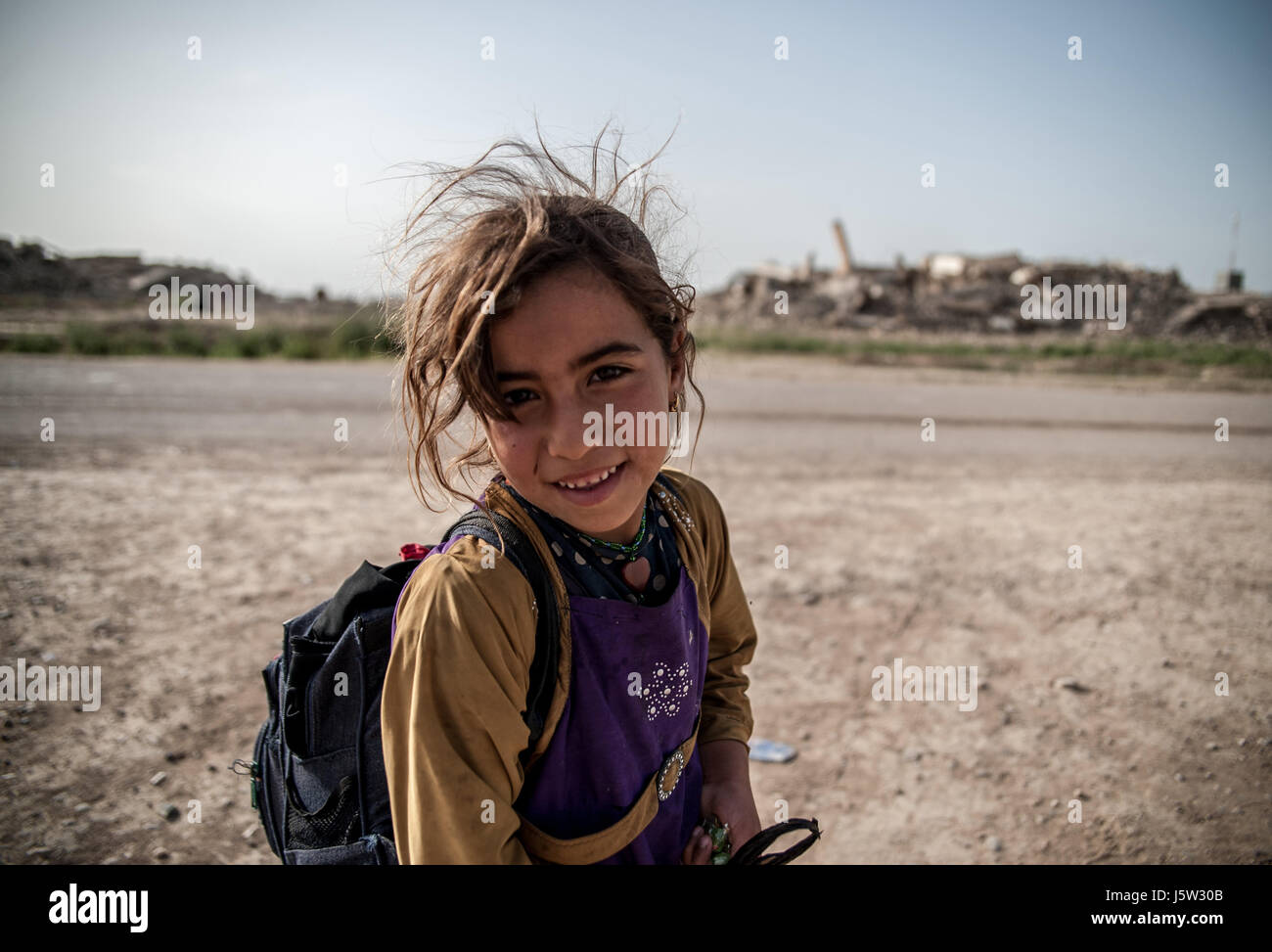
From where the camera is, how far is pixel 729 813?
180 cm

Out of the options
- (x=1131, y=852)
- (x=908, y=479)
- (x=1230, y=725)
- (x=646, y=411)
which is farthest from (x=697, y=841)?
(x=908, y=479)

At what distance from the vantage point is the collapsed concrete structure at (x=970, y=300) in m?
24.1

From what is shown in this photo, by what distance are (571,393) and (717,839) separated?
3.25ft

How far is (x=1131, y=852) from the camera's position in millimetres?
2846

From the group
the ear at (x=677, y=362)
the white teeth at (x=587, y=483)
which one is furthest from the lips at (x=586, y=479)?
the ear at (x=677, y=362)

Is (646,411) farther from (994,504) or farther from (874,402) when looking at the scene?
(874,402)

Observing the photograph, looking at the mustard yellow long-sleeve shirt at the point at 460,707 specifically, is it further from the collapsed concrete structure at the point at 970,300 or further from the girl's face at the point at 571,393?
the collapsed concrete structure at the point at 970,300

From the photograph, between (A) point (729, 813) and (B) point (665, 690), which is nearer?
(B) point (665, 690)

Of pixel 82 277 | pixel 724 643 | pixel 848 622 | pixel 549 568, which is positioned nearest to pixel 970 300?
pixel 848 622

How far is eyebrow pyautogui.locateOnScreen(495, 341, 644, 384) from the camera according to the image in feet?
4.83

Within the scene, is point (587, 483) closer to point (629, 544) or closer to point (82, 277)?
point (629, 544)

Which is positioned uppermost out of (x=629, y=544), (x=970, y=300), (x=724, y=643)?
(x=970, y=300)

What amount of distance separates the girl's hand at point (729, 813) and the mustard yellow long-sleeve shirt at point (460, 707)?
0.49 m

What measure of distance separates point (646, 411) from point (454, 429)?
1.92 ft
